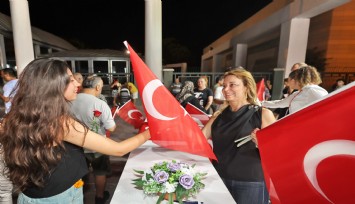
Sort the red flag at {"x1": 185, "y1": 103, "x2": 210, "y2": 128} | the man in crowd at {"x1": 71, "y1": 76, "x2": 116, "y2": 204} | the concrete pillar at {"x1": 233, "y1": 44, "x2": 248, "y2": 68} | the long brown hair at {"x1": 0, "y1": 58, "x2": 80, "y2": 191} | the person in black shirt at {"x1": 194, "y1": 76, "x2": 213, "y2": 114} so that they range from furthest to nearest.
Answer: the concrete pillar at {"x1": 233, "y1": 44, "x2": 248, "y2": 68} < the person in black shirt at {"x1": 194, "y1": 76, "x2": 213, "y2": 114} < the red flag at {"x1": 185, "y1": 103, "x2": 210, "y2": 128} < the man in crowd at {"x1": 71, "y1": 76, "x2": 116, "y2": 204} < the long brown hair at {"x1": 0, "y1": 58, "x2": 80, "y2": 191}

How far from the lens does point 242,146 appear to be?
6.00 feet

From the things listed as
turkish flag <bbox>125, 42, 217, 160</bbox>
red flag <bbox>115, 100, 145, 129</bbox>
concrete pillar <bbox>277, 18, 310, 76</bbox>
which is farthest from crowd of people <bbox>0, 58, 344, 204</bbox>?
concrete pillar <bbox>277, 18, 310, 76</bbox>

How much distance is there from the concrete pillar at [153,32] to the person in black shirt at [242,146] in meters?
7.02

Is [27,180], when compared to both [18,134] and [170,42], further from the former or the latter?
[170,42]

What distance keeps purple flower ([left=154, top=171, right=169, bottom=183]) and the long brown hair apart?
628 millimetres

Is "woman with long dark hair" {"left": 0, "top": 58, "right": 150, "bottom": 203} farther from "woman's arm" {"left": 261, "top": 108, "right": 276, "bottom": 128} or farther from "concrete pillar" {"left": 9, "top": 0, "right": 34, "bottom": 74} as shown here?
"concrete pillar" {"left": 9, "top": 0, "right": 34, "bottom": 74}

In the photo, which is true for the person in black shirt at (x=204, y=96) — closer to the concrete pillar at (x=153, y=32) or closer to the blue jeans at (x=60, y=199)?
the blue jeans at (x=60, y=199)

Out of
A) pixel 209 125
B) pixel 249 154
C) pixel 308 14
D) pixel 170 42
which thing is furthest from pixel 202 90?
pixel 170 42

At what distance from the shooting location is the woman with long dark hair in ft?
4.10

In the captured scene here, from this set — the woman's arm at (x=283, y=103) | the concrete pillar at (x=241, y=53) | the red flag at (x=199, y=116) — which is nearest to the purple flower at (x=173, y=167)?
the red flag at (x=199, y=116)

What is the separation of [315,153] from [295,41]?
29.9ft

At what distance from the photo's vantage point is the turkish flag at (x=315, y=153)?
37.7 inches

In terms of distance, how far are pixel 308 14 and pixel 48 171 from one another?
937 centimetres

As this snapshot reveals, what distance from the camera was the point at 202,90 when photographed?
203 inches
